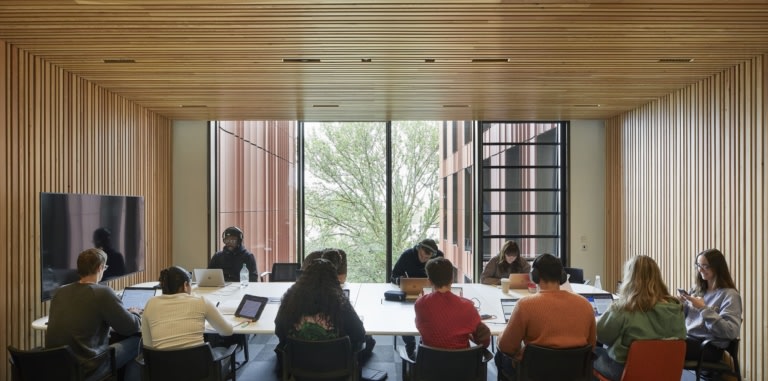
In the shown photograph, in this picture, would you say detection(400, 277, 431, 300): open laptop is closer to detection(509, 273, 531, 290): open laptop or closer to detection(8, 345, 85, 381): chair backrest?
detection(509, 273, 531, 290): open laptop

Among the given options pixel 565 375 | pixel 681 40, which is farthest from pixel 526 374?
pixel 681 40

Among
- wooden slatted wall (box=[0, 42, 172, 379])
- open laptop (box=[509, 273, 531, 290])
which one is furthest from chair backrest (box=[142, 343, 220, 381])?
open laptop (box=[509, 273, 531, 290])

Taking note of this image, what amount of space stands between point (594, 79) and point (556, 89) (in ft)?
1.62

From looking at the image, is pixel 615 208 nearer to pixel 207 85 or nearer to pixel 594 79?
pixel 594 79

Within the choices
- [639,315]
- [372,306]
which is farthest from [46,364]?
[639,315]

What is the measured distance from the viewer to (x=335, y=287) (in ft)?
10.4

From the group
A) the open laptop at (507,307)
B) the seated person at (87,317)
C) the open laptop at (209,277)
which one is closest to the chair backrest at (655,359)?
the open laptop at (507,307)

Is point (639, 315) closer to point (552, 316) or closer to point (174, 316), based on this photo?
point (552, 316)

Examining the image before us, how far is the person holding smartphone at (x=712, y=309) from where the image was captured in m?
3.56

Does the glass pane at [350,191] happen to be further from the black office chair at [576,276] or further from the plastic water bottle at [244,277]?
the black office chair at [576,276]

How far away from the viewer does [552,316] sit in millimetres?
2898

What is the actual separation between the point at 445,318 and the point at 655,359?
1.28 meters

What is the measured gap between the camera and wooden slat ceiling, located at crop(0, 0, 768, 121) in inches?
125

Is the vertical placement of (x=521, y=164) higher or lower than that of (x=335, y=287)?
higher
